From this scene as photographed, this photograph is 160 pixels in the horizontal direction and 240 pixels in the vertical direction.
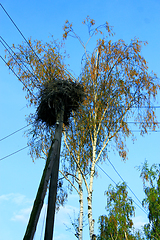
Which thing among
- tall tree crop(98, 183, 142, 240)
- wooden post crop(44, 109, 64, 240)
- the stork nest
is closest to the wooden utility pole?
wooden post crop(44, 109, 64, 240)

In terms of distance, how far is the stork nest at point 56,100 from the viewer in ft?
19.0

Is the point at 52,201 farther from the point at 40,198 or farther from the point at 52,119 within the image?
the point at 52,119

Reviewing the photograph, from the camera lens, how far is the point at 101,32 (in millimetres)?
10898

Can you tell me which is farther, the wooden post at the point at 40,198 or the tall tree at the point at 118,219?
the tall tree at the point at 118,219

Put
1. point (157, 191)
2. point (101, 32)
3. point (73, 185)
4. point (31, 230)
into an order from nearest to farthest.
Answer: point (31, 230) → point (73, 185) → point (101, 32) → point (157, 191)

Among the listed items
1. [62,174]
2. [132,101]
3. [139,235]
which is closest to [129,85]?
[132,101]

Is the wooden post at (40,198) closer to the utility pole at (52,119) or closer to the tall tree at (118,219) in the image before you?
the utility pole at (52,119)

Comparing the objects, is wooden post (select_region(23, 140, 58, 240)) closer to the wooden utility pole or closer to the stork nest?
the wooden utility pole

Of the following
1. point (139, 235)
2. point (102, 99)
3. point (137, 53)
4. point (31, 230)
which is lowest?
point (31, 230)

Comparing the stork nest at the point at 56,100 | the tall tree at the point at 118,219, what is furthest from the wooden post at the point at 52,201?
the tall tree at the point at 118,219

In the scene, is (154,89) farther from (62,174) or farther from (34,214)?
(34,214)

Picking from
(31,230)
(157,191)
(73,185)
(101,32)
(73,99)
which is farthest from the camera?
(157,191)

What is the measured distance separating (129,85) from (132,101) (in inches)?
22.7

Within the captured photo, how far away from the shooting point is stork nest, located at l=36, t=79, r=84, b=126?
5.79 m
